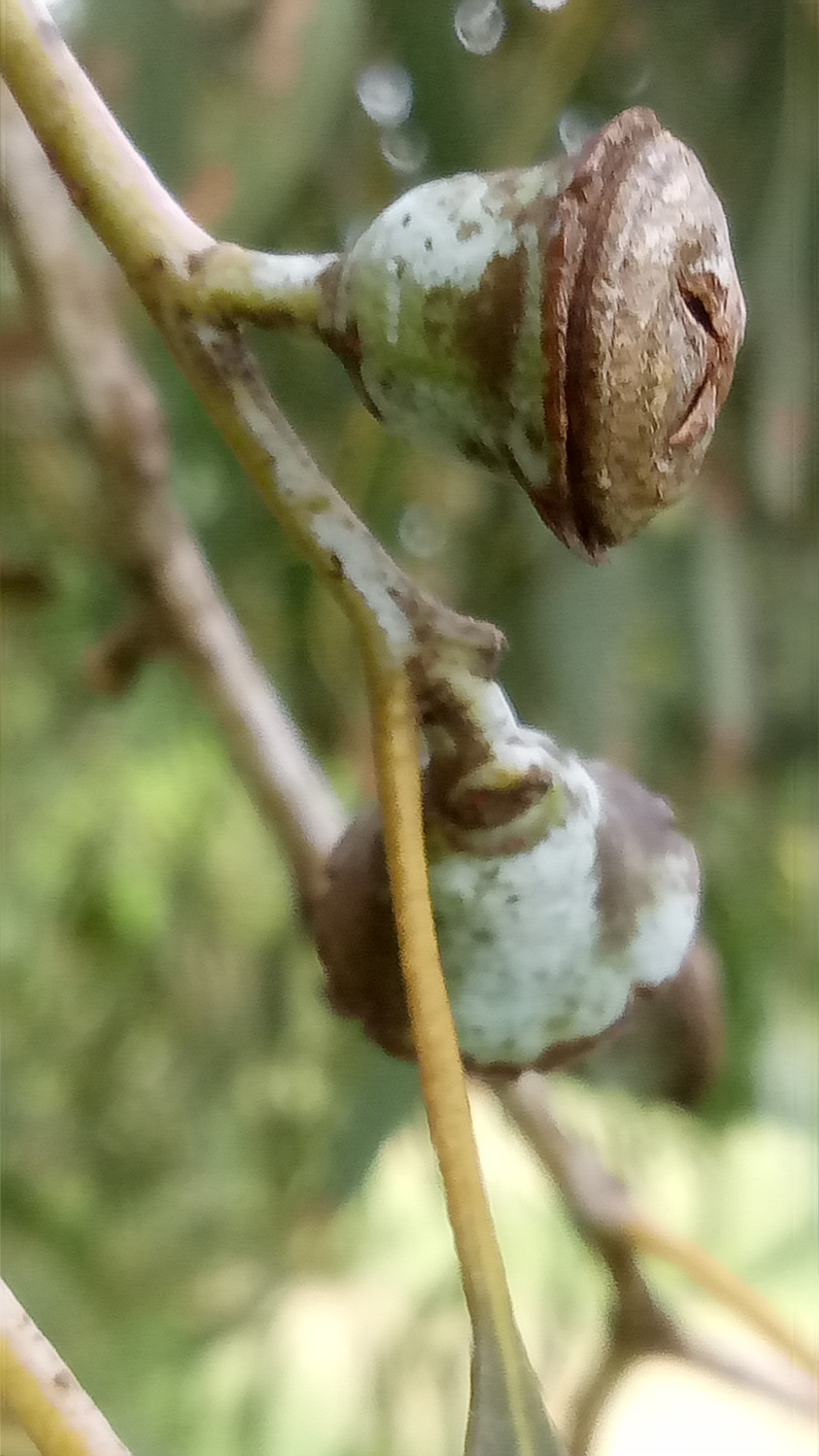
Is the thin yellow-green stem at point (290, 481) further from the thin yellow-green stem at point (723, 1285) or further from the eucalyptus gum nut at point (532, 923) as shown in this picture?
the thin yellow-green stem at point (723, 1285)

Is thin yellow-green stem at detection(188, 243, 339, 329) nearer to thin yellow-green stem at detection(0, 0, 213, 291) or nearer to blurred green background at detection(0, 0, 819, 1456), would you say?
thin yellow-green stem at detection(0, 0, 213, 291)

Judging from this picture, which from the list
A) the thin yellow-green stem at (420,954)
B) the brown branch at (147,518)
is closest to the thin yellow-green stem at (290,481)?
the thin yellow-green stem at (420,954)

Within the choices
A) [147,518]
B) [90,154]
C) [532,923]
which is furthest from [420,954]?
[147,518]

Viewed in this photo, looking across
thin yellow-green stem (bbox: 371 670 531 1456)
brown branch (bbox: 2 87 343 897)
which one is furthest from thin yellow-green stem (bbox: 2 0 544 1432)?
brown branch (bbox: 2 87 343 897)

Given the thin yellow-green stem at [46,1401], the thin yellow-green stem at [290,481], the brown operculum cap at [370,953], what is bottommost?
the thin yellow-green stem at [46,1401]

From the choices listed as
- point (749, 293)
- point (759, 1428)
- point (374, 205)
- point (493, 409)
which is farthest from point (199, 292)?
point (759, 1428)

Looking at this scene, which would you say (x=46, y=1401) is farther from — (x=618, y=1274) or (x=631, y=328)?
(x=618, y=1274)
